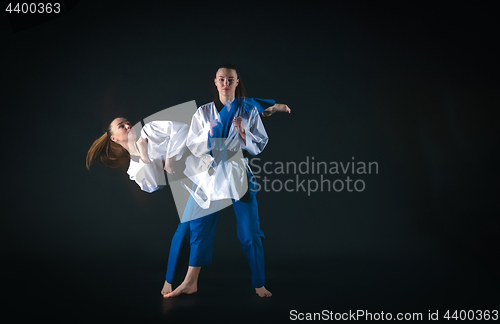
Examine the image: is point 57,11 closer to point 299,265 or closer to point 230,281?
point 230,281

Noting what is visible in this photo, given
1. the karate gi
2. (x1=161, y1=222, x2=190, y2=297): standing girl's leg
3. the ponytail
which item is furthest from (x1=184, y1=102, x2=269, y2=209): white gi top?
the ponytail

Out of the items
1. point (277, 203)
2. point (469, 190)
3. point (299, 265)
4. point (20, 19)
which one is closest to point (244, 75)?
point (277, 203)

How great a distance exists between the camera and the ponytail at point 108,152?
239 cm

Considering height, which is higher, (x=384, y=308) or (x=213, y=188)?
(x=213, y=188)

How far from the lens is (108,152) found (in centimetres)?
241

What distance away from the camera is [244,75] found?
3061 mm

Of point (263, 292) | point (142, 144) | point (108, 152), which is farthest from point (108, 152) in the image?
point (263, 292)

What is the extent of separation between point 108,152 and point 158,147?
0.33m

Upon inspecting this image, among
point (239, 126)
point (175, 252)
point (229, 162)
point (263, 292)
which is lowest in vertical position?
point (263, 292)

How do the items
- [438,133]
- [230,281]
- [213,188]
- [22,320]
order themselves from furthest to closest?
[438,133]
[230,281]
[213,188]
[22,320]

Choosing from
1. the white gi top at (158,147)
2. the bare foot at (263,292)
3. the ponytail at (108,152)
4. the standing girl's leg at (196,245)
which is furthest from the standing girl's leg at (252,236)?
the ponytail at (108,152)

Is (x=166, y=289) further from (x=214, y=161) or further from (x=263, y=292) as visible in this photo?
(x=214, y=161)

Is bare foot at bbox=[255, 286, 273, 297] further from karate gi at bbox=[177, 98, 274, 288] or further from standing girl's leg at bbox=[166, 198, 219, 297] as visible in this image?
standing girl's leg at bbox=[166, 198, 219, 297]

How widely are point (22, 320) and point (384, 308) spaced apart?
170 cm
